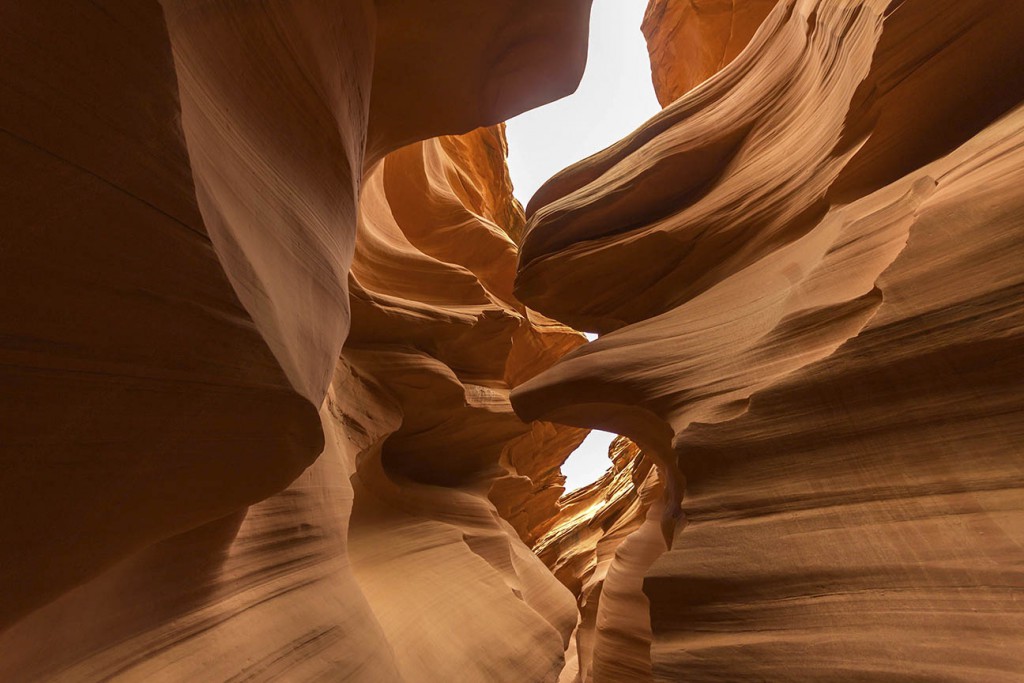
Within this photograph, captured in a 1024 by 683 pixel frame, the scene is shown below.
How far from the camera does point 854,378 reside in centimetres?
154

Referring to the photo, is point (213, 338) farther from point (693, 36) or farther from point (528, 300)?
point (693, 36)

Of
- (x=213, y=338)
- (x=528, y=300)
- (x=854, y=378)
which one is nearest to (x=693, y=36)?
(x=528, y=300)

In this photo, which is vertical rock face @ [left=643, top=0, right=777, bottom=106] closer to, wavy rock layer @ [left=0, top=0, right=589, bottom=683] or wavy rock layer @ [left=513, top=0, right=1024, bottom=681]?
wavy rock layer @ [left=513, top=0, right=1024, bottom=681]

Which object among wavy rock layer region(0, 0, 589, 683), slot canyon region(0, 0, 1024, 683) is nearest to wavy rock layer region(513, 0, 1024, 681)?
slot canyon region(0, 0, 1024, 683)

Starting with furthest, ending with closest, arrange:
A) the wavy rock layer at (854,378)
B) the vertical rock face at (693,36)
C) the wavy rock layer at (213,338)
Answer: the vertical rock face at (693,36) → the wavy rock layer at (854,378) → the wavy rock layer at (213,338)

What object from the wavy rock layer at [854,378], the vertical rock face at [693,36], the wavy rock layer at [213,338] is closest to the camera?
the wavy rock layer at [213,338]

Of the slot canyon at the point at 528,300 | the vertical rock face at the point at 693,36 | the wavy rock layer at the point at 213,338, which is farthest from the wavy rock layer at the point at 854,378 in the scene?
the vertical rock face at the point at 693,36

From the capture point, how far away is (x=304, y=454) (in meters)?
1.37

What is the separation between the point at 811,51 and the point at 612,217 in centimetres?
131

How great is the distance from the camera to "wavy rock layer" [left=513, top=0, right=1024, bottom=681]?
1.27 m


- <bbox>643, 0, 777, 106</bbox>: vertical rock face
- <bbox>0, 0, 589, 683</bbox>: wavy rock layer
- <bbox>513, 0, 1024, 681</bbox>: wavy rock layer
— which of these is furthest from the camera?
<bbox>643, 0, 777, 106</bbox>: vertical rock face

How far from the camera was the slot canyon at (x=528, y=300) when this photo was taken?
0.83m

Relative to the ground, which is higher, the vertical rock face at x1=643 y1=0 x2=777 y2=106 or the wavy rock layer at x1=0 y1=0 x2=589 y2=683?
the vertical rock face at x1=643 y1=0 x2=777 y2=106

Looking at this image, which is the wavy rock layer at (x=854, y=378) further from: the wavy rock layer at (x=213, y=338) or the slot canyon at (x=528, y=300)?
the wavy rock layer at (x=213, y=338)
